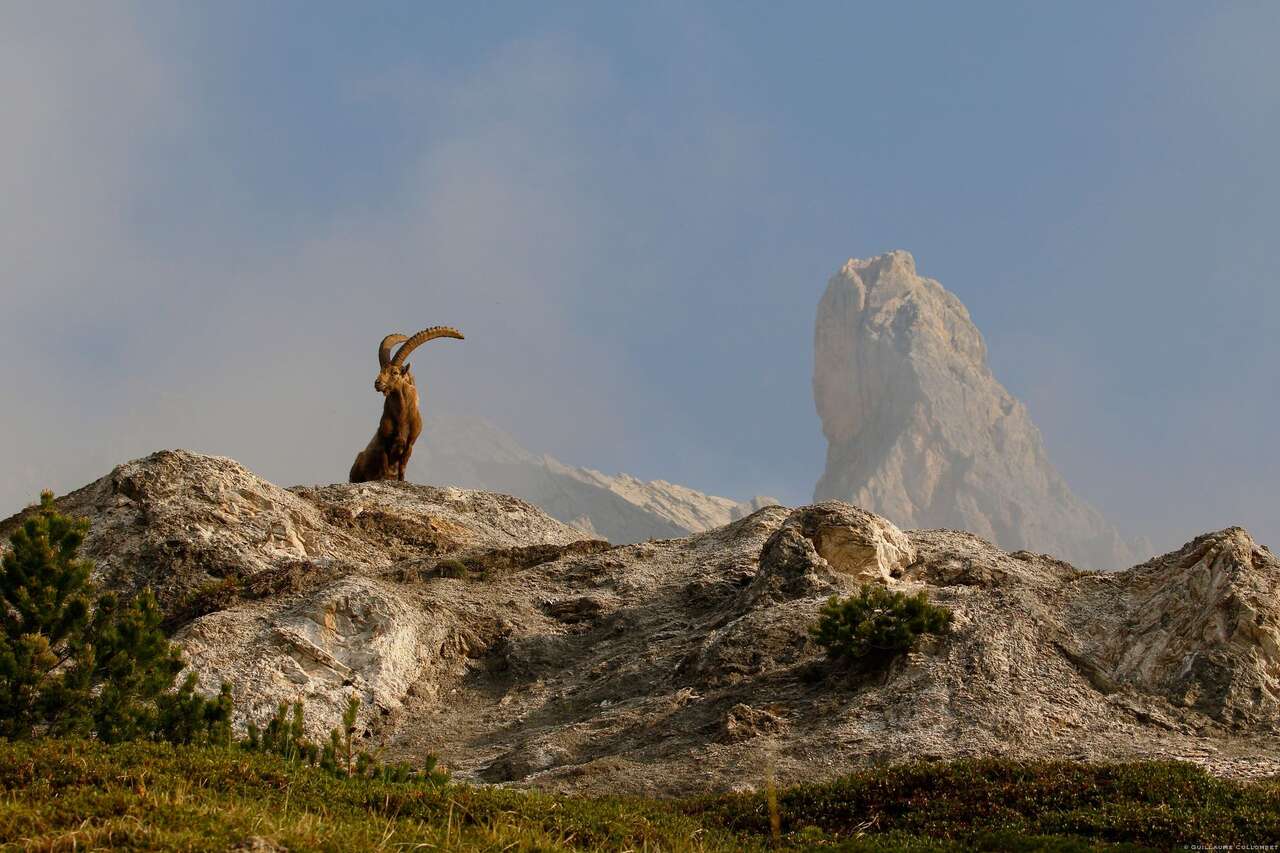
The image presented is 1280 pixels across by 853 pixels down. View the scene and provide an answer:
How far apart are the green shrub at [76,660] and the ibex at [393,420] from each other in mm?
13937

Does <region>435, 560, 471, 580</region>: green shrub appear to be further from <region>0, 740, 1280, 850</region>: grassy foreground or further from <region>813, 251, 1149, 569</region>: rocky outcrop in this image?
<region>813, 251, 1149, 569</region>: rocky outcrop

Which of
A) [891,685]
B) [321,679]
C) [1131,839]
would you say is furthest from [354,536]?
[1131,839]

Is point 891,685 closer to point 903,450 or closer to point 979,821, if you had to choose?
point 979,821

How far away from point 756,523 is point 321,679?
10.7m

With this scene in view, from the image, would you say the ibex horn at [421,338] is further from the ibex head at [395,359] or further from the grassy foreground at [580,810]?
the grassy foreground at [580,810]

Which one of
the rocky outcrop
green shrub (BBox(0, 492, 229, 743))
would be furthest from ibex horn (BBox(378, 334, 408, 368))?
the rocky outcrop

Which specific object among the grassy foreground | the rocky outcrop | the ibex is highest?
the rocky outcrop

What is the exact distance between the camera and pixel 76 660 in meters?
15.8

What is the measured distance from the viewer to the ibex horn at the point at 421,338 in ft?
104

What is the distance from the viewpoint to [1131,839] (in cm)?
1048

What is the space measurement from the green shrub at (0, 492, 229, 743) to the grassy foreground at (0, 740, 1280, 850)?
299cm

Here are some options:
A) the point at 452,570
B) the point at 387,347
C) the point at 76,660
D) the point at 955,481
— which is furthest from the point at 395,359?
the point at 955,481

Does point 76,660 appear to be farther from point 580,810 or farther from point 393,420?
point 393,420

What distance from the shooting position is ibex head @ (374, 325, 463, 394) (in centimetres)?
3097
